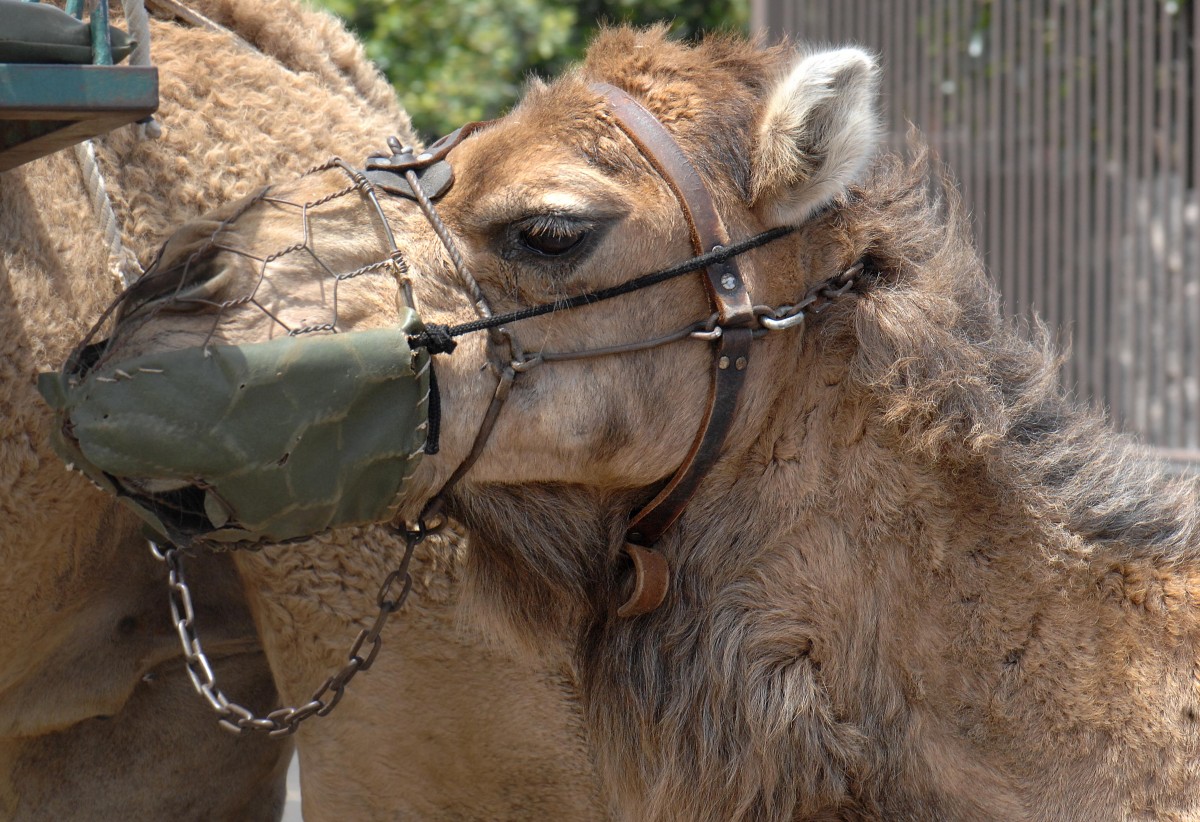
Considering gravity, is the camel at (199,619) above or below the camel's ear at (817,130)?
below

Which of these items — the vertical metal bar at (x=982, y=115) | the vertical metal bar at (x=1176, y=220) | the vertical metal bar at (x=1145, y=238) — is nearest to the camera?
the vertical metal bar at (x=1176, y=220)

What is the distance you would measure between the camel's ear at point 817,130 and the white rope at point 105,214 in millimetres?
1239

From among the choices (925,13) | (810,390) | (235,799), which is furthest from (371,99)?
(925,13)

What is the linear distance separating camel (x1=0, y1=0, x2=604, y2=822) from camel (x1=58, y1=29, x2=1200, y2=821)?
17.3 inches

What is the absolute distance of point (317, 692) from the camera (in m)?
2.76

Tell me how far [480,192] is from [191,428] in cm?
67

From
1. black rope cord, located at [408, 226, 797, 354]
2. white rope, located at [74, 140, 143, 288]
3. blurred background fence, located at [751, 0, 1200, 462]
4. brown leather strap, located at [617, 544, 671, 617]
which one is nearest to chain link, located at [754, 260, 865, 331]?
black rope cord, located at [408, 226, 797, 354]

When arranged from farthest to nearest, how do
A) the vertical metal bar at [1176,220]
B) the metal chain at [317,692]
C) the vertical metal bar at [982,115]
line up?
the vertical metal bar at [982,115] < the vertical metal bar at [1176,220] < the metal chain at [317,692]

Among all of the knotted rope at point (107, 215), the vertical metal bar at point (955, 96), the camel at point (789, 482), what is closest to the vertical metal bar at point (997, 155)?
the vertical metal bar at point (955, 96)

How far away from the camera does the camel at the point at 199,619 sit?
265 cm

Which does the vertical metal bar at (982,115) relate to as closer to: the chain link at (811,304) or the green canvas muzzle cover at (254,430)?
the chain link at (811,304)

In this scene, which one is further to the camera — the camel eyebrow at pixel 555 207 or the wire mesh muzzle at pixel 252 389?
the camel eyebrow at pixel 555 207

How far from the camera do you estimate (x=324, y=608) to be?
2947 millimetres

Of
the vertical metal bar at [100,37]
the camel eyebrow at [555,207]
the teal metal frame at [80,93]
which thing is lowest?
the camel eyebrow at [555,207]
